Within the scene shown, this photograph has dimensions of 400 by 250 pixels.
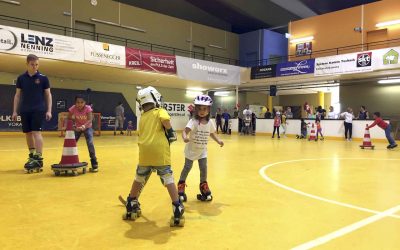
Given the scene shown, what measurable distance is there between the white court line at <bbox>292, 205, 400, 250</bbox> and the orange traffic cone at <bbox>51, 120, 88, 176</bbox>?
4134mm

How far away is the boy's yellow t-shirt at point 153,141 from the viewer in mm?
3082

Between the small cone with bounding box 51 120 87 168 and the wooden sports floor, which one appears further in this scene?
the small cone with bounding box 51 120 87 168

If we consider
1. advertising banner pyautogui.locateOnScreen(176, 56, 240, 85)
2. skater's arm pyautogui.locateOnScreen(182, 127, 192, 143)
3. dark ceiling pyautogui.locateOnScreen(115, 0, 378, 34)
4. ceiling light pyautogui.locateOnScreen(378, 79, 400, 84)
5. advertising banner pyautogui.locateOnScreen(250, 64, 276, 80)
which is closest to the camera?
skater's arm pyautogui.locateOnScreen(182, 127, 192, 143)

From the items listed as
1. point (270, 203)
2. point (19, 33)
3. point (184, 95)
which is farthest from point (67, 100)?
point (270, 203)

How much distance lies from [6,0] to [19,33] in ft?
23.1

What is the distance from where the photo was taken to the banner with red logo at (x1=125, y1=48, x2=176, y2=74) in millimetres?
16078

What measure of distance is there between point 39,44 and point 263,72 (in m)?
13.4

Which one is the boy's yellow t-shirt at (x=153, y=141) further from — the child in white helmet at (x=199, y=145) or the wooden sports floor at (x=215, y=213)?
the child in white helmet at (x=199, y=145)

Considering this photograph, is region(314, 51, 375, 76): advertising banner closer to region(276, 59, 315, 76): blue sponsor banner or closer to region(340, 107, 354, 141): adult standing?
region(276, 59, 315, 76): blue sponsor banner

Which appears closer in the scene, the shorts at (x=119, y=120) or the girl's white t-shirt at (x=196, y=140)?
the girl's white t-shirt at (x=196, y=140)

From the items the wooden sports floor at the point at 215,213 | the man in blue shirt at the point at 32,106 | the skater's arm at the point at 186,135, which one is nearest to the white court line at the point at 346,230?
the wooden sports floor at the point at 215,213

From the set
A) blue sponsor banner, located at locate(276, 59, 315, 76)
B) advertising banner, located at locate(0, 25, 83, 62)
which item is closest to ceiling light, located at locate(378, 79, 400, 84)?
blue sponsor banner, located at locate(276, 59, 315, 76)

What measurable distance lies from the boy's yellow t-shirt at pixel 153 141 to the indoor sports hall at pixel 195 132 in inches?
0.6

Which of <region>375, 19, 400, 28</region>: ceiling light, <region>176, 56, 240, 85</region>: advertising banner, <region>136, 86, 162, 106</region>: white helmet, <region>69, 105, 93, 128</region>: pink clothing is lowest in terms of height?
<region>69, 105, 93, 128</region>: pink clothing
